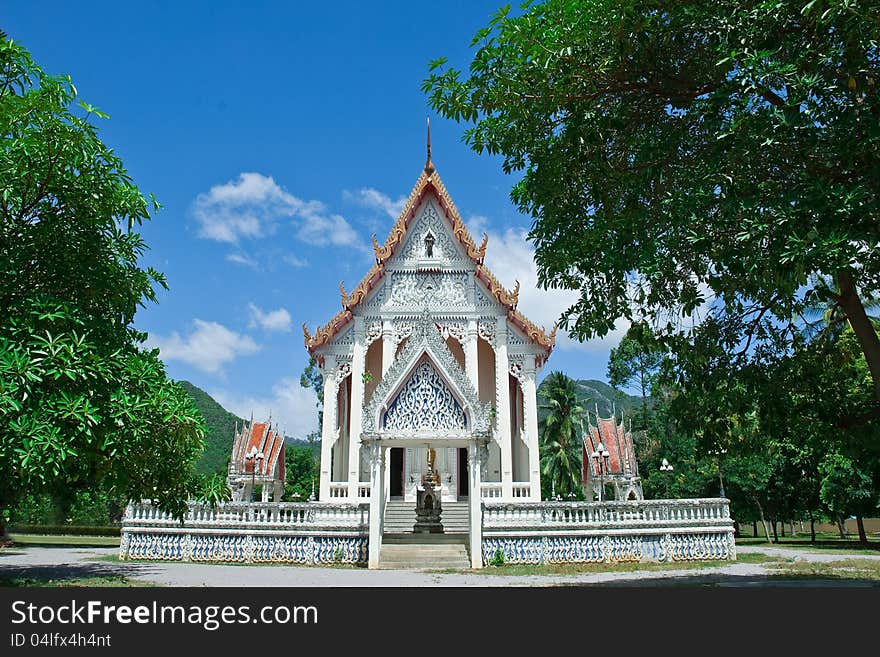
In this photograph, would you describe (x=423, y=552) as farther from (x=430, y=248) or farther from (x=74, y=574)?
(x=430, y=248)

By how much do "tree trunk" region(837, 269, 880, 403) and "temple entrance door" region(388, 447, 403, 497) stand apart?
1526 centimetres

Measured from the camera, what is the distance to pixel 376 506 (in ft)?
42.4

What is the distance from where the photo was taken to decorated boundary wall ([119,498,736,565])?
13625mm

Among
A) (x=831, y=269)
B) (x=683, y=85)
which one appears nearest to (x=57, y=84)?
(x=683, y=85)

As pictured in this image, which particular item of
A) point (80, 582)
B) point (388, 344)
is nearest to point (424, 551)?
point (80, 582)

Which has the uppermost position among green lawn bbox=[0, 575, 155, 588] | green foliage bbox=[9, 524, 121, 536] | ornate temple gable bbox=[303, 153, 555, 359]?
ornate temple gable bbox=[303, 153, 555, 359]

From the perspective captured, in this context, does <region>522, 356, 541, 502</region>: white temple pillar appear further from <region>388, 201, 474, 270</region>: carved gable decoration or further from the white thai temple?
<region>388, 201, 474, 270</region>: carved gable decoration

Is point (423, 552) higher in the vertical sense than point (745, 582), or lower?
higher

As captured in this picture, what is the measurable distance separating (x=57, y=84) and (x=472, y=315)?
1457 cm

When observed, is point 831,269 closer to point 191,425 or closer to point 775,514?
point 191,425

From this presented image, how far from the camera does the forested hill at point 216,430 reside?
57.7m

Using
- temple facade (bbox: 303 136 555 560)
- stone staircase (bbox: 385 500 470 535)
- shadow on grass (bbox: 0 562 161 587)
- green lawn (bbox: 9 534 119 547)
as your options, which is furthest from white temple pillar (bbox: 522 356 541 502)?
green lawn (bbox: 9 534 119 547)

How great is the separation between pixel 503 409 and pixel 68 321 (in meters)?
14.8

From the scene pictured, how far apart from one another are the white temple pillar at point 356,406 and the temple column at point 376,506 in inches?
247
